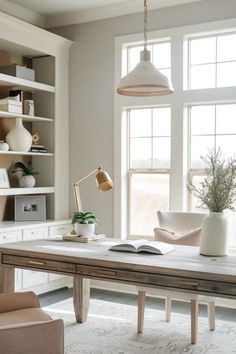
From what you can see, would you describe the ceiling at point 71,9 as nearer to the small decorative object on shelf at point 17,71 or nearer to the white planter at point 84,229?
the small decorative object on shelf at point 17,71

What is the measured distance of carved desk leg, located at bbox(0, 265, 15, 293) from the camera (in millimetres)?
3490

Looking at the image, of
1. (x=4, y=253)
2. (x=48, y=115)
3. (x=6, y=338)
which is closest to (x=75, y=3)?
(x=48, y=115)

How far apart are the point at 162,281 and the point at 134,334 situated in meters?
1.31

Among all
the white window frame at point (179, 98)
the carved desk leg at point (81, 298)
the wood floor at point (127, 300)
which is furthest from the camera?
the white window frame at point (179, 98)

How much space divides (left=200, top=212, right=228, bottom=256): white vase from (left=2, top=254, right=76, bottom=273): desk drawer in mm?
878

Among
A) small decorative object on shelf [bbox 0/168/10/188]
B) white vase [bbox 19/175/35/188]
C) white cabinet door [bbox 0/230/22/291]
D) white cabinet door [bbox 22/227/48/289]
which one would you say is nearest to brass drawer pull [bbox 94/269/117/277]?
white cabinet door [bbox 0/230/22/291]

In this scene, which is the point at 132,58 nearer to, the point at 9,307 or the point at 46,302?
the point at 46,302

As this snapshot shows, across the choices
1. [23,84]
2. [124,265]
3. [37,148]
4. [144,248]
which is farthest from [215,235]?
[23,84]

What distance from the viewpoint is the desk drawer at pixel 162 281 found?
8.56 feet

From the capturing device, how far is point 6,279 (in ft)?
11.5

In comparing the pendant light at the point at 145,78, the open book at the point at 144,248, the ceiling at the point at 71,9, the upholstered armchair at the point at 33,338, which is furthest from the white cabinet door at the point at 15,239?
the upholstered armchair at the point at 33,338

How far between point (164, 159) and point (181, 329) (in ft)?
6.07

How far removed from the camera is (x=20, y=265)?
338 centimetres

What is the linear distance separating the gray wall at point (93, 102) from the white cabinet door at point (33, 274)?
0.69m
